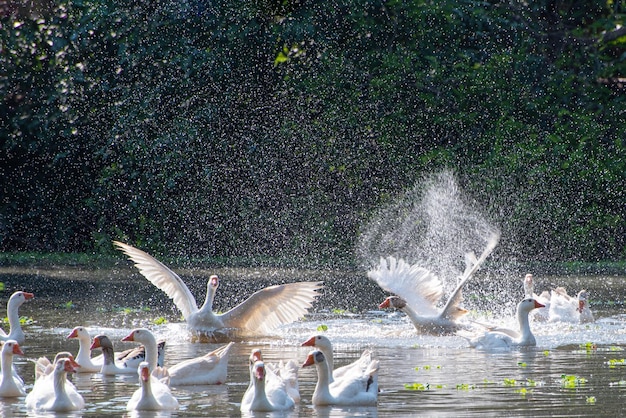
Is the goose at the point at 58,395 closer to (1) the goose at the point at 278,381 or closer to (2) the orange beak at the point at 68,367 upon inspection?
(2) the orange beak at the point at 68,367

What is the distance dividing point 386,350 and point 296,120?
20.9 meters

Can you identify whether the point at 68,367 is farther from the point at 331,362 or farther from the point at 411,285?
the point at 411,285

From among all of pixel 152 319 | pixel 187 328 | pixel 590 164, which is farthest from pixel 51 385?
pixel 590 164

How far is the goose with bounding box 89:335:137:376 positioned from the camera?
513 inches

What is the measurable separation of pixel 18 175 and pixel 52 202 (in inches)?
50.4

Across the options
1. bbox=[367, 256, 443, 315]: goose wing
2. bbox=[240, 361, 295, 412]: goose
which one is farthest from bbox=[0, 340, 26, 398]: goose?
bbox=[367, 256, 443, 315]: goose wing

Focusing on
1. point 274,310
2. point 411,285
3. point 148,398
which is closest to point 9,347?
point 148,398

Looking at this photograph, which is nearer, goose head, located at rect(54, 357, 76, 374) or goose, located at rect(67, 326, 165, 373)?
goose head, located at rect(54, 357, 76, 374)

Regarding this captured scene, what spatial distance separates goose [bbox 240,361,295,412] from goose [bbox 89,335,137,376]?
2666 millimetres

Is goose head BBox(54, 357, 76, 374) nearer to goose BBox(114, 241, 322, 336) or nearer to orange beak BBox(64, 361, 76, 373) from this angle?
orange beak BBox(64, 361, 76, 373)

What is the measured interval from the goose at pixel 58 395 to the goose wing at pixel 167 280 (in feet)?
19.2

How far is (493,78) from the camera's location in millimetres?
34594

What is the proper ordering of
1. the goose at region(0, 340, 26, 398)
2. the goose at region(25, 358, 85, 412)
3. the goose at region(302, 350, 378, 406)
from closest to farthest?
1. the goose at region(25, 358, 85, 412)
2. the goose at region(302, 350, 378, 406)
3. the goose at region(0, 340, 26, 398)

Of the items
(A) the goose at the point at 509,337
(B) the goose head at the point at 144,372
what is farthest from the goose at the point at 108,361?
(A) the goose at the point at 509,337
